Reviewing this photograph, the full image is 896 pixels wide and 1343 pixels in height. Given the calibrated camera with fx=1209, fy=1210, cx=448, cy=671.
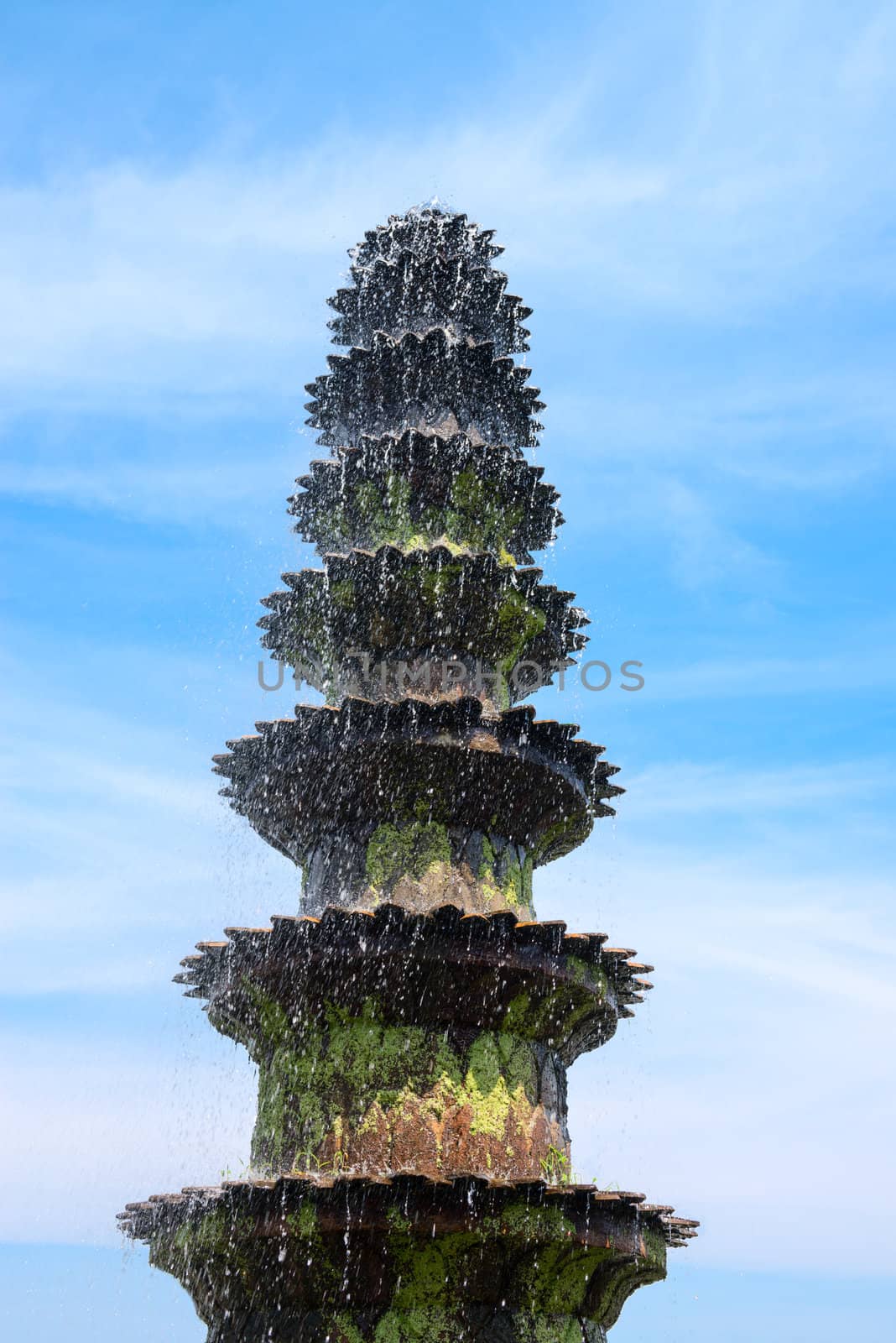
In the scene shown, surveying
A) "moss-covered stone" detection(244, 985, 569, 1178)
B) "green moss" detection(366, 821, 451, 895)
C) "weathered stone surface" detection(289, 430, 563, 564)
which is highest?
"weathered stone surface" detection(289, 430, 563, 564)

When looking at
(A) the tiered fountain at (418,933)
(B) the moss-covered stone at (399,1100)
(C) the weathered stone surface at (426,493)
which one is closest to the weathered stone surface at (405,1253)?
(A) the tiered fountain at (418,933)

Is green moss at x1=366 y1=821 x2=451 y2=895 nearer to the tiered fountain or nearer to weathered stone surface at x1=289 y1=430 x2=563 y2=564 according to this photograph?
the tiered fountain

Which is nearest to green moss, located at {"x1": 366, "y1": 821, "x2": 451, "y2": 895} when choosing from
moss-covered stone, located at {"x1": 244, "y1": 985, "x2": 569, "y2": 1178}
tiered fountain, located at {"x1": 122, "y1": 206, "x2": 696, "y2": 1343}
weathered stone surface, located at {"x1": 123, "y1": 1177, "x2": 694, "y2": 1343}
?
tiered fountain, located at {"x1": 122, "y1": 206, "x2": 696, "y2": 1343}

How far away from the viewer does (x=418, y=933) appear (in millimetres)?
15945

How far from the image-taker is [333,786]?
18.4 m

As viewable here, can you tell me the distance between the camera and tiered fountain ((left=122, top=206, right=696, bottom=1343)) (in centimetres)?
1451

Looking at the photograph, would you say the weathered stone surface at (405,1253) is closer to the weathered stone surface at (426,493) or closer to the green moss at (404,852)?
the green moss at (404,852)

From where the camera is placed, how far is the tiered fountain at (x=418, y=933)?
14.5 m

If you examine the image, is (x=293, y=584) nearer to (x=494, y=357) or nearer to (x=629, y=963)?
(x=494, y=357)

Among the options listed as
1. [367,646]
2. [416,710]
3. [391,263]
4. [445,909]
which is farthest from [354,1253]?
[391,263]

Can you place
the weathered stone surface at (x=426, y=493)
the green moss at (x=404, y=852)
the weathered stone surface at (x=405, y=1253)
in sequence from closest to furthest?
the weathered stone surface at (x=405, y=1253)
the green moss at (x=404, y=852)
the weathered stone surface at (x=426, y=493)

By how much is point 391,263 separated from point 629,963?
1420 cm

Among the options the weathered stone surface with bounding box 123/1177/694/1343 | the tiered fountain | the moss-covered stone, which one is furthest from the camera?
the moss-covered stone

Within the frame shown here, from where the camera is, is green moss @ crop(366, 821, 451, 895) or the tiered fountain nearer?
the tiered fountain
